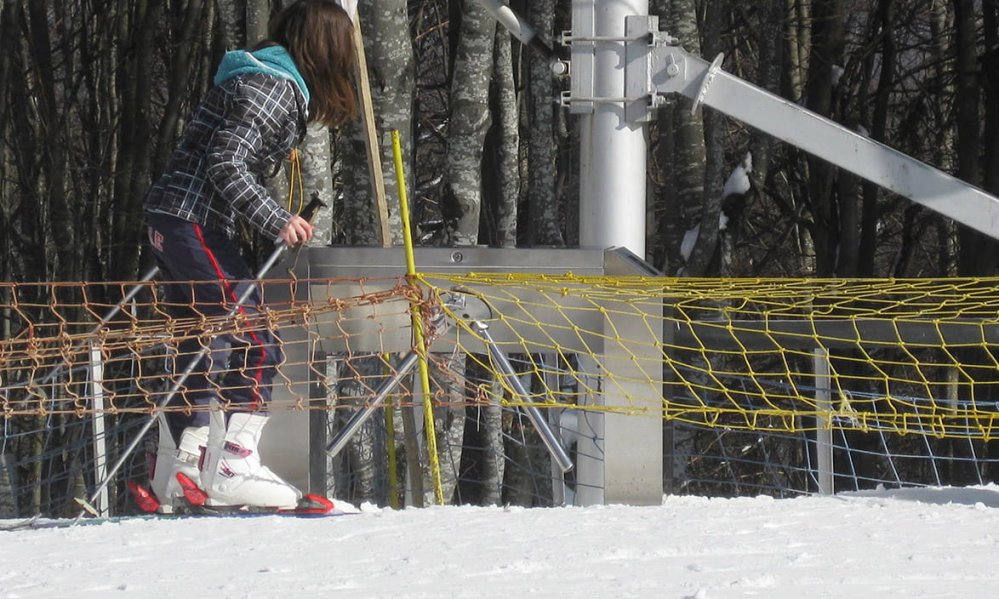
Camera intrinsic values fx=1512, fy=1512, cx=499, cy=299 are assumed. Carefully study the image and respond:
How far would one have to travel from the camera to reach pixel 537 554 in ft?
12.5

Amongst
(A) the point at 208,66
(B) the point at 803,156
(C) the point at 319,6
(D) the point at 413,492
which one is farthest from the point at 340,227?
(C) the point at 319,6

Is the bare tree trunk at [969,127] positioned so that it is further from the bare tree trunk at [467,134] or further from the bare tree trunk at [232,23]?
the bare tree trunk at [232,23]

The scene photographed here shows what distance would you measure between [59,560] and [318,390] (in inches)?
73.1

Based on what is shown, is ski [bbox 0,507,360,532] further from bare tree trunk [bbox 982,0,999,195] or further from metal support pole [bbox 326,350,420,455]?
bare tree trunk [bbox 982,0,999,195]

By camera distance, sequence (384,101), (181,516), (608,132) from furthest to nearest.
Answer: (384,101), (608,132), (181,516)

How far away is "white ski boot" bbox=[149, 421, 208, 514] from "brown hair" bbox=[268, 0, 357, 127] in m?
1.15

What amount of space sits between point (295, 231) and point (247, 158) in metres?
0.29

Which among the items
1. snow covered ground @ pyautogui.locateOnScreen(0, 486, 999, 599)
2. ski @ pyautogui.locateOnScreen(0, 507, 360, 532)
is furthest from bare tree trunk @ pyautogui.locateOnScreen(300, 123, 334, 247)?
snow covered ground @ pyautogui.locateOnScreen(0, 486, 999, 599)

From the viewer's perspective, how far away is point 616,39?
5973mm

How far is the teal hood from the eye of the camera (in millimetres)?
4898

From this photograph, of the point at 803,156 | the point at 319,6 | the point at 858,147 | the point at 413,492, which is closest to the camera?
the point at 319,6

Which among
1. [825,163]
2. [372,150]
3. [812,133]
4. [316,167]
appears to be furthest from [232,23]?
[825,163]

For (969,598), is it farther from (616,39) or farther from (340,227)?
(340,227)

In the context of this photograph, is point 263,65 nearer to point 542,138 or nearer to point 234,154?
point 234,154
